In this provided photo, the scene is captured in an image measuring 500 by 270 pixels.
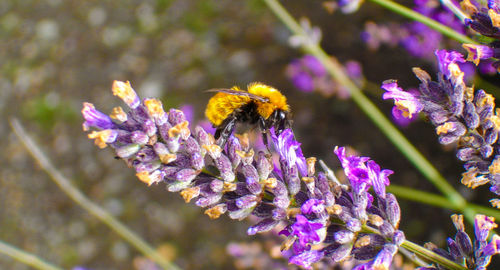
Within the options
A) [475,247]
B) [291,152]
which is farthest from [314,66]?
[475,247]

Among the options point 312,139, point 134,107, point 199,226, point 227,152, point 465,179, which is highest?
point 134,107

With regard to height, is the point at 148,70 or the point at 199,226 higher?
the point at 148,70

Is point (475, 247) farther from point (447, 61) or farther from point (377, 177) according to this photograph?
point (447, 61)

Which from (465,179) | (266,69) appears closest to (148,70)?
(266,69)

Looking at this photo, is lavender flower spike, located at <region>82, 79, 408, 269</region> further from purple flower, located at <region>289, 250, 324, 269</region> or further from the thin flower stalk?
the thin flower stalk

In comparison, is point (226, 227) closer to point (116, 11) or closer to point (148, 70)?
point (148, 70)

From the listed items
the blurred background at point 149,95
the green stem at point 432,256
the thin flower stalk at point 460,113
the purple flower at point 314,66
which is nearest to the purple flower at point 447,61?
the thin flower stalk at point 460,113
